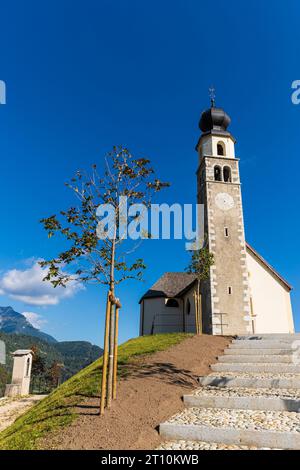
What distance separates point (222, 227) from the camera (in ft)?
79.5

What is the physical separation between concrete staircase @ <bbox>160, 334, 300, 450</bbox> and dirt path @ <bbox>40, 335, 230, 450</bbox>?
357 millimetres

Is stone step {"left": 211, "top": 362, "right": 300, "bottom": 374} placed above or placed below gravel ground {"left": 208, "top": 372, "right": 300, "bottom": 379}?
above

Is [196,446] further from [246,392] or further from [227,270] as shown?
[227,270]

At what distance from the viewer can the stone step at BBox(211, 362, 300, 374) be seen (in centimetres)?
→ 1050

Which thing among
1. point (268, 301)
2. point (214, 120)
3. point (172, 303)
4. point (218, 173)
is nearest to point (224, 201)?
point (218, 173)

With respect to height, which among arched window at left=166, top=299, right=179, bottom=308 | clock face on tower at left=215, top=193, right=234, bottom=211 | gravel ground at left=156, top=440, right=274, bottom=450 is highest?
clock face on tower at left=215, top=193, right=234, bottom=211

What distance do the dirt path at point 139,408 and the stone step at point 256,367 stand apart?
1.55 ft

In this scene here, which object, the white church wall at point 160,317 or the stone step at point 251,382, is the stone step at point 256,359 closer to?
the stone step at point 251,382

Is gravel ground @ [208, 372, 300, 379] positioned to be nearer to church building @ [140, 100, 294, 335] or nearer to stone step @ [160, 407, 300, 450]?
stone step @ [160, 407, 300, 450]

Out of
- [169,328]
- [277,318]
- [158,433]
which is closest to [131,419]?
[158,433]

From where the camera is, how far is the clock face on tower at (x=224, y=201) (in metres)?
25.0

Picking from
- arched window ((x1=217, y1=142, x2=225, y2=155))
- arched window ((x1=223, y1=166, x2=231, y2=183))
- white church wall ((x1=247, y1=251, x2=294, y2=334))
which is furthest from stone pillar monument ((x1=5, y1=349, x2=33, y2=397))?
arched window ((x1=217, y1=142, x2=225, y2=155))

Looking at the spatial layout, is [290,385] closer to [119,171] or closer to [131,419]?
[131,419]

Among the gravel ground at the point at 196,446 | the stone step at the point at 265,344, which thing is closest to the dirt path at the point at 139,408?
the gravel ground at the point at 196,446
